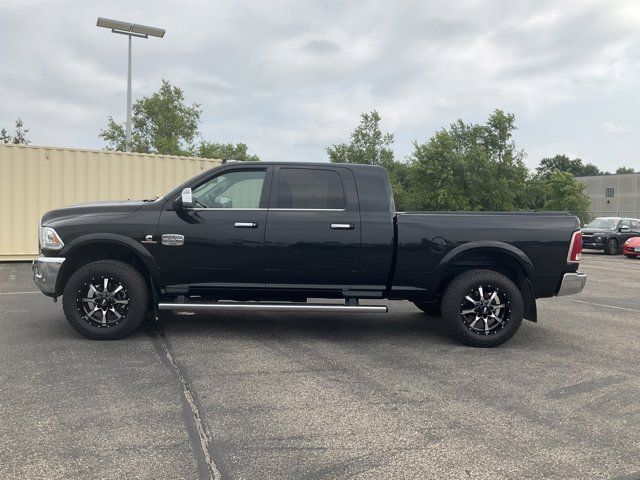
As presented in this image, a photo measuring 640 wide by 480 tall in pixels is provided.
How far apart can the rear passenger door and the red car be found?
18269 millimetres

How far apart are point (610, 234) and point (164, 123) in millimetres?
25746

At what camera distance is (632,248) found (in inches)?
800

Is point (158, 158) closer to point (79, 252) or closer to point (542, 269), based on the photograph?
point (79, 252)

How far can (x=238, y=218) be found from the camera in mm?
5719

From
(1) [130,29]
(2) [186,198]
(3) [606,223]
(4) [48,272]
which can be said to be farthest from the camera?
(3) [606,223]

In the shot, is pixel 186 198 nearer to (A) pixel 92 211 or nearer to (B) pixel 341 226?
(A) pixel 92 211

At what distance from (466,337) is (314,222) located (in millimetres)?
1990

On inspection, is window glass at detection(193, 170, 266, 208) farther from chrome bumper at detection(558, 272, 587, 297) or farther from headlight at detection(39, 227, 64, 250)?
chrome bumper at detection(558, 272, 587, 297)

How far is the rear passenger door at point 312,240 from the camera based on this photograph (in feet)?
18.7

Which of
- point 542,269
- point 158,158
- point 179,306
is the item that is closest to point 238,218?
point 179,306

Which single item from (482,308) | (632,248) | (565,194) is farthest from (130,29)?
(565,194)

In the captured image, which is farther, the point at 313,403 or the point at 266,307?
the point at 266,307

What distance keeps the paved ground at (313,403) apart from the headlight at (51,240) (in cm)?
97

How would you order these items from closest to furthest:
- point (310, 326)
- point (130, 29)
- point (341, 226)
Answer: point (341, 226) < point (310, 326) < point (130, 29)
